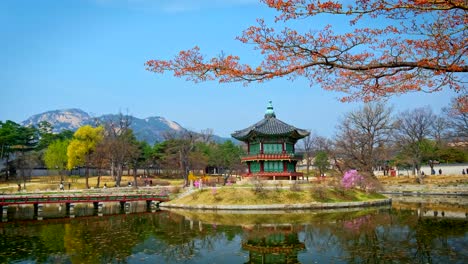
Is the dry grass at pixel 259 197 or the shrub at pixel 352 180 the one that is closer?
the dry grass at pixel 259 197

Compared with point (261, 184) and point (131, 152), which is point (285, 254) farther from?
point (131, 152)

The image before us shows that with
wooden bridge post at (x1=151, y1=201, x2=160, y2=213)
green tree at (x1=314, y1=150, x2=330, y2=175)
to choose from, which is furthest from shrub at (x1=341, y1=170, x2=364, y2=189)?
green tree at (x1=314, y1=150, x2=330, y2=175)

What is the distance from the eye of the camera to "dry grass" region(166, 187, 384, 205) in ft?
114

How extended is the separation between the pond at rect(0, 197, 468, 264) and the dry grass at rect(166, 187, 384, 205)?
5104 mm

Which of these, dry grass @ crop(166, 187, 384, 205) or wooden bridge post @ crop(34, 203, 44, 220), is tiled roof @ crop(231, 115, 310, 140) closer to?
dry grass @ crop(166, 187, 384, 205)

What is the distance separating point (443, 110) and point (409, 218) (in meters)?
40.8

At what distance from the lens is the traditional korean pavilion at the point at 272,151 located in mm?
45078

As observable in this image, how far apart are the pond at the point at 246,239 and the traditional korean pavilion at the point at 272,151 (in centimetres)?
1568

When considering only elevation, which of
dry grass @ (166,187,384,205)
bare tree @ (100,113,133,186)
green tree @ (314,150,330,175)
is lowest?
dry grass @ (166,187,384,205)

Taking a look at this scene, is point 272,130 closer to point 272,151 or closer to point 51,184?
point 272,151

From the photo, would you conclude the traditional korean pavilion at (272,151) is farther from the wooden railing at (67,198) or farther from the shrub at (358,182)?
the wooden railing at (67,198)

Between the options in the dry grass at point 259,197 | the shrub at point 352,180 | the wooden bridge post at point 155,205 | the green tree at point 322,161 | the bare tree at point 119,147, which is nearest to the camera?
the dry grass at point 259,197

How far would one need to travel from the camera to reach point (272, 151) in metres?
46.4

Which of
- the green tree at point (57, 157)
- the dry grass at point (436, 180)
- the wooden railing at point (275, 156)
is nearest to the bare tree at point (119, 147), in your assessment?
the green tree at point (57, 157)
